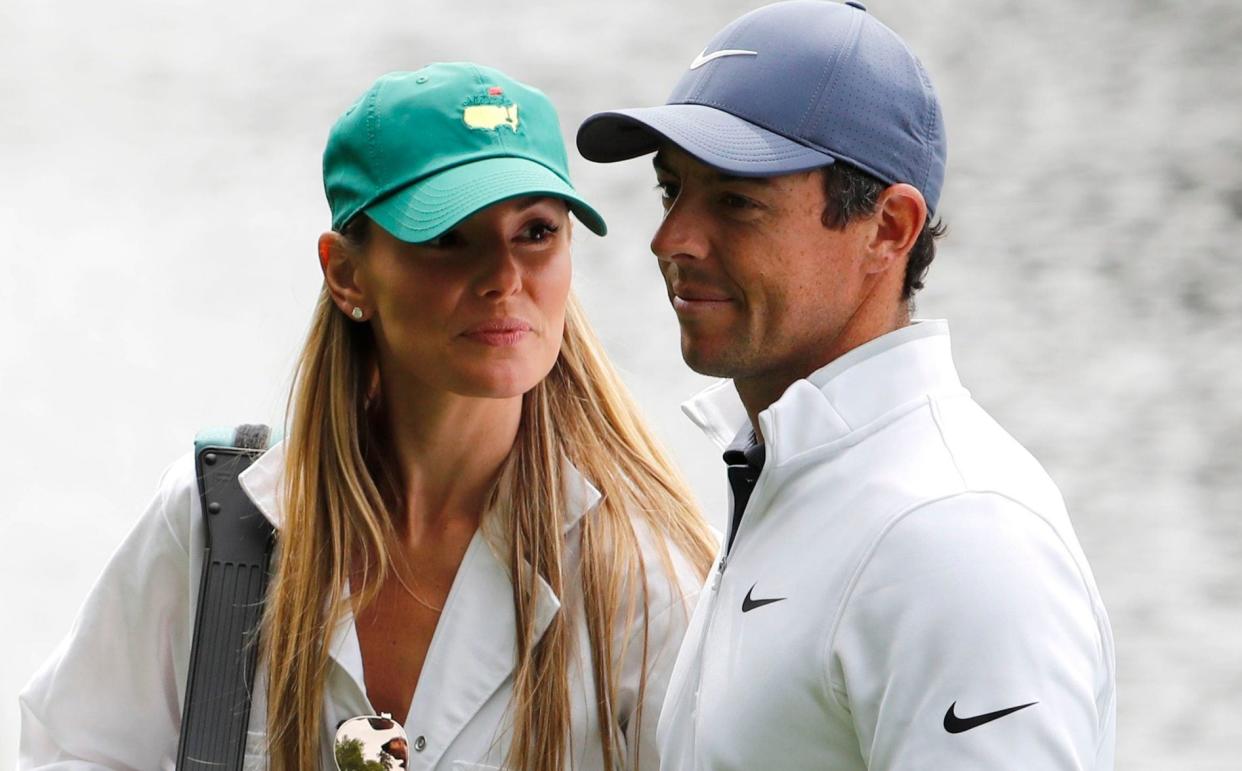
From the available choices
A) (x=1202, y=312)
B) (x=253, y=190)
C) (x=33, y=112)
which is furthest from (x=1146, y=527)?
(x=33, y=112)

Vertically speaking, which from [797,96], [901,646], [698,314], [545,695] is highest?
[797,96]

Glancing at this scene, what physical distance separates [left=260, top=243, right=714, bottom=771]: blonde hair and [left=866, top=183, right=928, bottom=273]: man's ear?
0.50 meters

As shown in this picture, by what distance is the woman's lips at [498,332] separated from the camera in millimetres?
1643

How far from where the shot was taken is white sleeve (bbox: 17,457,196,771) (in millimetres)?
1847

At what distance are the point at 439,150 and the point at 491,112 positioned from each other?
7 cm

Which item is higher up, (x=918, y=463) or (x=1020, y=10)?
(x=918, y=463)

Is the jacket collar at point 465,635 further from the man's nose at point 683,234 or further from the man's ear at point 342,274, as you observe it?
the man's nose at point 683,234

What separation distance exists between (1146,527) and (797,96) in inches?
142

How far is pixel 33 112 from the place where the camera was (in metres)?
6.21

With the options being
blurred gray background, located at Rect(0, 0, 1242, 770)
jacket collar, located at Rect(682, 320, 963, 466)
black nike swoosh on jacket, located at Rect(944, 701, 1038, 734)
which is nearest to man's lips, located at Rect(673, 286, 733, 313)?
jacket collar, located at Rect(682, 320, 963, 466)

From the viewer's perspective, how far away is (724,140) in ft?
4.53

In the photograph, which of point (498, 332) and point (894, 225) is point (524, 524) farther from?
point (894, 225)

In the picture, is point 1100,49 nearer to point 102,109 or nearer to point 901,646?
point 102,109

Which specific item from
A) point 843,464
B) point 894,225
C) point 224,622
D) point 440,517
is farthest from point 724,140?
point 224,622
